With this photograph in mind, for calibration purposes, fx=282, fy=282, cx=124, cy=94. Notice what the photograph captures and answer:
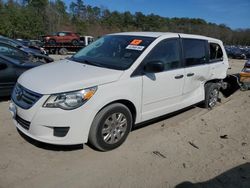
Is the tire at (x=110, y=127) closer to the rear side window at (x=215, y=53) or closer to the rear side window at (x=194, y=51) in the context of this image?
the rear side window at (x=194, y=51)

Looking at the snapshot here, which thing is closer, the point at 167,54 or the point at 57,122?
the point at 57,122

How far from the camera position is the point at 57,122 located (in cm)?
373

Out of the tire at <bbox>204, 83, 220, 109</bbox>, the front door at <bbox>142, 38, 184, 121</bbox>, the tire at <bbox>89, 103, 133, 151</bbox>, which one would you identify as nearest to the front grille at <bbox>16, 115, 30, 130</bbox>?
the tire at <bbox>89, 103, 133, 151</bbox>

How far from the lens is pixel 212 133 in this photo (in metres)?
5.20

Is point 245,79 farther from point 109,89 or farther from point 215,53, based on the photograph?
point 109,89

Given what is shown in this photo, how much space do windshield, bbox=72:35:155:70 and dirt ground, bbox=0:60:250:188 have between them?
131 centimetres

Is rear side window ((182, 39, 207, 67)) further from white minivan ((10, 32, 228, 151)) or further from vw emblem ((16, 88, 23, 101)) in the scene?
vw emblem ((16, 88, 23, 101))

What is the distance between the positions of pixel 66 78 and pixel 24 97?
67cm

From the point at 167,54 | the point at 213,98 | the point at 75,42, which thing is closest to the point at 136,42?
the point at 167,54

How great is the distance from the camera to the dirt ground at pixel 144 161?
351cm

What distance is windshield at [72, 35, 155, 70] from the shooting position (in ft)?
14.9

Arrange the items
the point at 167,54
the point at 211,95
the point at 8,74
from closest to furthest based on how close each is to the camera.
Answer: the point at 167,54
the point at 8,74
the point at 211,95

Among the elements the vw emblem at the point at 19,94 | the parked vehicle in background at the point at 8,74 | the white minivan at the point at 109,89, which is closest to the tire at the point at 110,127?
the white minivan at the point at 109,89

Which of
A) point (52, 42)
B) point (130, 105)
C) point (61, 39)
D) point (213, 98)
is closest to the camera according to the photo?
point (130, 105)
